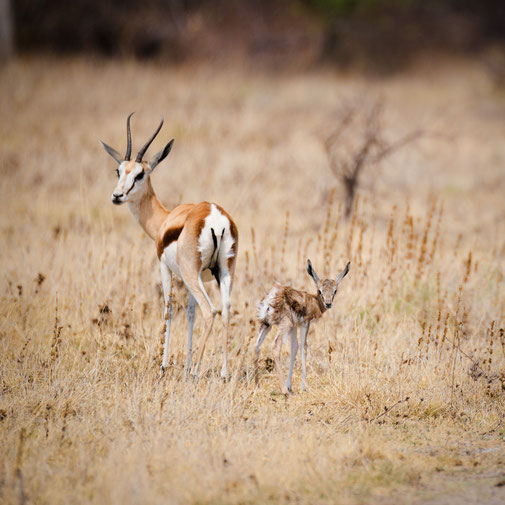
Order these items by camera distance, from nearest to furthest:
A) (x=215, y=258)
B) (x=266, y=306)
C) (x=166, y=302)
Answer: (x=266, y=306) < (x=215, y=258) < (x=166, y=302)

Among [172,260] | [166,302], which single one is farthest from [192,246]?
[166,302]

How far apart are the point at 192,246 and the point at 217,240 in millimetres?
207

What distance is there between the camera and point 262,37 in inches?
1030

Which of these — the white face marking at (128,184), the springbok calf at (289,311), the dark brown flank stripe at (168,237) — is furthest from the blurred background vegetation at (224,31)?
the springbok calf at (289,311)

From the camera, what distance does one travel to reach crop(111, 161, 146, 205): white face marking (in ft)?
19.8

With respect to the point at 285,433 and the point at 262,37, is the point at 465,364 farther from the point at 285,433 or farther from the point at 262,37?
the point at 262,37

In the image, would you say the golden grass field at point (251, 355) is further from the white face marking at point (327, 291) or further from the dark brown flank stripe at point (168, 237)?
the dark brown flank stripe at point (168, 237)

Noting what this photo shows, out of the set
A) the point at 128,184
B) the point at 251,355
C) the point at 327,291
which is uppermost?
the point at 128,184

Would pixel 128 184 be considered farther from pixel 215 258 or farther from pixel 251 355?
pixel 251 355

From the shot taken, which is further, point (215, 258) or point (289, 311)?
point (215, 258)

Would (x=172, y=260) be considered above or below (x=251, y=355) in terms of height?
above

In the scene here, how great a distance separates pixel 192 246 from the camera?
562 centimetres

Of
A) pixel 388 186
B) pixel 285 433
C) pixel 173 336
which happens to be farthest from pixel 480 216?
pixel 285 433

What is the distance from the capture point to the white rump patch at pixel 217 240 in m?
5.65
